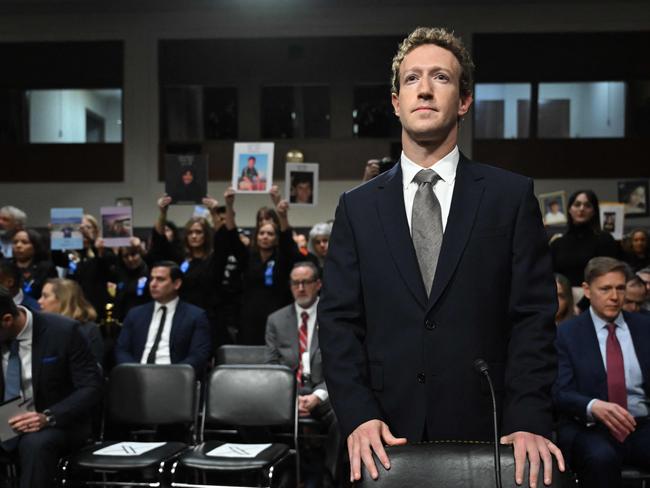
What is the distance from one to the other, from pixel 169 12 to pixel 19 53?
232 centimetres

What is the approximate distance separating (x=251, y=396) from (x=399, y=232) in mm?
2992

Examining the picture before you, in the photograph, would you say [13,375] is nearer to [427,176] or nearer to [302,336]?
[302,336]

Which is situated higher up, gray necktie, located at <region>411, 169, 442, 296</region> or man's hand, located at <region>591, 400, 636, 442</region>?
gray necktie, located at <region>411, 169, 442, 296</region>

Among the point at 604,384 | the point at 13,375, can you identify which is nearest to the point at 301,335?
the point at 13,375

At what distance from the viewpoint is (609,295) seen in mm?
4258

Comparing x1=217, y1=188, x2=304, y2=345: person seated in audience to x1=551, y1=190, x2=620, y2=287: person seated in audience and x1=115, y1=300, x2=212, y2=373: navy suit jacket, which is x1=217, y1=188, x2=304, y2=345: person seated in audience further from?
x1=551, y1=190, x2=620, y2=287: person seated in audience

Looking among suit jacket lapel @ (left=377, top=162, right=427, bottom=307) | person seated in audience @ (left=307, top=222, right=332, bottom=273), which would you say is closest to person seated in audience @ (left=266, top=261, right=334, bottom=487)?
person seated in audience @ (left=307, top=222, right=332, bottom=273)

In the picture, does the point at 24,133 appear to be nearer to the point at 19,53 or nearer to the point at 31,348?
the point at 19,53

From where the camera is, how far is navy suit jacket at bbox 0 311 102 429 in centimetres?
425

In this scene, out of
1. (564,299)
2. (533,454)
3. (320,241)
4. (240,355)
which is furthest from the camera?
(320,241)

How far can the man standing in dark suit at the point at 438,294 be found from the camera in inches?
70.6

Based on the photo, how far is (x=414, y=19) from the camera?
1186cm

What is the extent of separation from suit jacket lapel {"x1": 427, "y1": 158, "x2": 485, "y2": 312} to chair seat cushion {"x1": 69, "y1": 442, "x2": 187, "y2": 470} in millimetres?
2725

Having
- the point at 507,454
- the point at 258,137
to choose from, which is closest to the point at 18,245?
the point at 507,454
